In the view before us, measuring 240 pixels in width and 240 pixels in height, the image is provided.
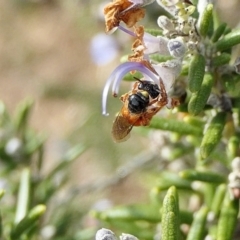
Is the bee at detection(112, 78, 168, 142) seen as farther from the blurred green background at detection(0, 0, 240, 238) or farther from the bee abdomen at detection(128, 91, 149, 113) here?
the blurred green background at detection(0, 0, 240, 238)

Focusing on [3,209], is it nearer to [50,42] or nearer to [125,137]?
[125,137]

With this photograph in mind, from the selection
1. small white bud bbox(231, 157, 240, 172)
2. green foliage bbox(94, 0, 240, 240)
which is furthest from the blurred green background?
small white bud bbox(231, 157, 240, 172)

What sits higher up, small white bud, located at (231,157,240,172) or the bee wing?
the bee wing

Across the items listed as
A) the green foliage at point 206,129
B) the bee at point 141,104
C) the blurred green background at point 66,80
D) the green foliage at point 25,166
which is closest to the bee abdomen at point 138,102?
the bee at point 141,104

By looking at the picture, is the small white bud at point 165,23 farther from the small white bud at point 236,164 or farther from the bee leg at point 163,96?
the small white bud at point 236,164

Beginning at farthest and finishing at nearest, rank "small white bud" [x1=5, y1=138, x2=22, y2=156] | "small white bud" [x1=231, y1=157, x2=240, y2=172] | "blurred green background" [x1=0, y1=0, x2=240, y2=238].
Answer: "blurred green background" [x1=0, y1=0, x2=240, y2=238], "small white bud" [x1=5, y1=138, x2=22, y2=156], "small white bud" [x1=231, y1=157, x2=240, y2=172]

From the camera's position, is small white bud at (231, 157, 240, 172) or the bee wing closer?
the bee wing

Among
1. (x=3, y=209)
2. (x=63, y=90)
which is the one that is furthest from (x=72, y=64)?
(x=3, y=209)

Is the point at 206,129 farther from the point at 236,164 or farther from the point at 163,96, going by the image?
the point at 163,96

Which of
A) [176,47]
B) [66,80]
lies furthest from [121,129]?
[66,80]
